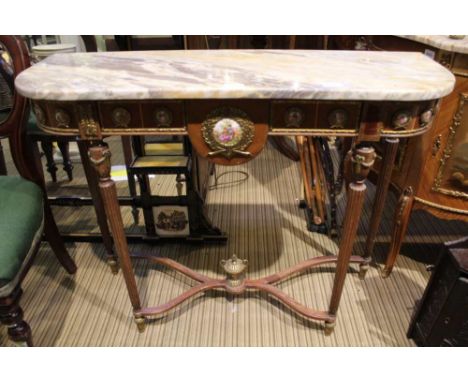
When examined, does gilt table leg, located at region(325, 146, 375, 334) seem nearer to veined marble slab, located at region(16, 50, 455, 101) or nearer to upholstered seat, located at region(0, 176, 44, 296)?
veined marble slab, located at region(16, 50, 455, 101)

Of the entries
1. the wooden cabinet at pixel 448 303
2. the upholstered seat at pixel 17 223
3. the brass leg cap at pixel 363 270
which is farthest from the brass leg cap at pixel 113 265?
the wooden cabinet at pixel 448 303

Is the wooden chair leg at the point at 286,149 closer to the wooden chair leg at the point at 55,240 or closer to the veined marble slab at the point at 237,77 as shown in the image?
the veined marble slab at the point at 237,77

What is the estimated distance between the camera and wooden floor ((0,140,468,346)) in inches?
47.1

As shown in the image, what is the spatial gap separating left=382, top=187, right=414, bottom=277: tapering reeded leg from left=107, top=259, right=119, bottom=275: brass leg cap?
3.21 feet

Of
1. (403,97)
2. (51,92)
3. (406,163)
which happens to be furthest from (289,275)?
(51,92)

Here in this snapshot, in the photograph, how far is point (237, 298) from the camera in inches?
52.0

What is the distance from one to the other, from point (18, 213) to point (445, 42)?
3.95 feet

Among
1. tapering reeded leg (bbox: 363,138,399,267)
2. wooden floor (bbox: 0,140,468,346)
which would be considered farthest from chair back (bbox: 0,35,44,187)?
tapering reeded leg (bbox: 363,138,399,267)

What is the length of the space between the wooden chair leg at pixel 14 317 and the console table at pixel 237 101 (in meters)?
0.29

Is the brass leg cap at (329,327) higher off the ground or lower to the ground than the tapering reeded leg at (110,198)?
lower

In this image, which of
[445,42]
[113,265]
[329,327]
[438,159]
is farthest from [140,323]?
[445,42]

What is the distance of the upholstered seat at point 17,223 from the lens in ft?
A: 2.87

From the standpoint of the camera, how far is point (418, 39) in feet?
3.61

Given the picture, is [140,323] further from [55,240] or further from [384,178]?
[384,178]
